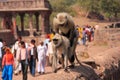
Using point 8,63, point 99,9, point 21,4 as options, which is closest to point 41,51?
point 8,63

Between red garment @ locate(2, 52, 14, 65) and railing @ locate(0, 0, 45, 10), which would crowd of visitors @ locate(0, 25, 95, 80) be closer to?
red garment @ locate(2, 52, 14, 65)

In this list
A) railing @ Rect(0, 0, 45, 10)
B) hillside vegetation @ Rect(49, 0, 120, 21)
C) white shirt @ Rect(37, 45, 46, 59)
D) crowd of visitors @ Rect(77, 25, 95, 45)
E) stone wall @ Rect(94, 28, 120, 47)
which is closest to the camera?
white shirt @ Rect(37, 45, 46, 59)

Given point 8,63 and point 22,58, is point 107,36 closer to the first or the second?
point 22,58

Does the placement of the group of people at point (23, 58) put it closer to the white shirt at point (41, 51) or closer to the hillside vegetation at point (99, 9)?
the white shirt at point (41, 51)

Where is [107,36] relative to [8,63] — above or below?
below

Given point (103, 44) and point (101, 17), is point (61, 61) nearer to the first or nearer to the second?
point (103, 44)

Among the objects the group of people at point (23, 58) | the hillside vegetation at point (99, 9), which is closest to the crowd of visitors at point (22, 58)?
the group of people at point (23, 58)

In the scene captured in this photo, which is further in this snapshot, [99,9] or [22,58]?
[99,9]

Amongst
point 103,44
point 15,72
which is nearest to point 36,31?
point 103,44

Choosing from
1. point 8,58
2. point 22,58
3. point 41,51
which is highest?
point 8,58

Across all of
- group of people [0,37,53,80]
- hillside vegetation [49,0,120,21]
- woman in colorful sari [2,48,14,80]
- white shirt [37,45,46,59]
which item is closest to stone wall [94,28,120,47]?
group of people [0,37,53,80]

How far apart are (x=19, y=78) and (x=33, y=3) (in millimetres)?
18577

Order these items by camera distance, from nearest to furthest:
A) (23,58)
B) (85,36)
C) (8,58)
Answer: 1. (8,58)
2. (23,58)
3. (85,36)

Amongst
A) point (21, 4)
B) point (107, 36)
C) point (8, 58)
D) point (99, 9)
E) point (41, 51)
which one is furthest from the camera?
point (99, 9)
